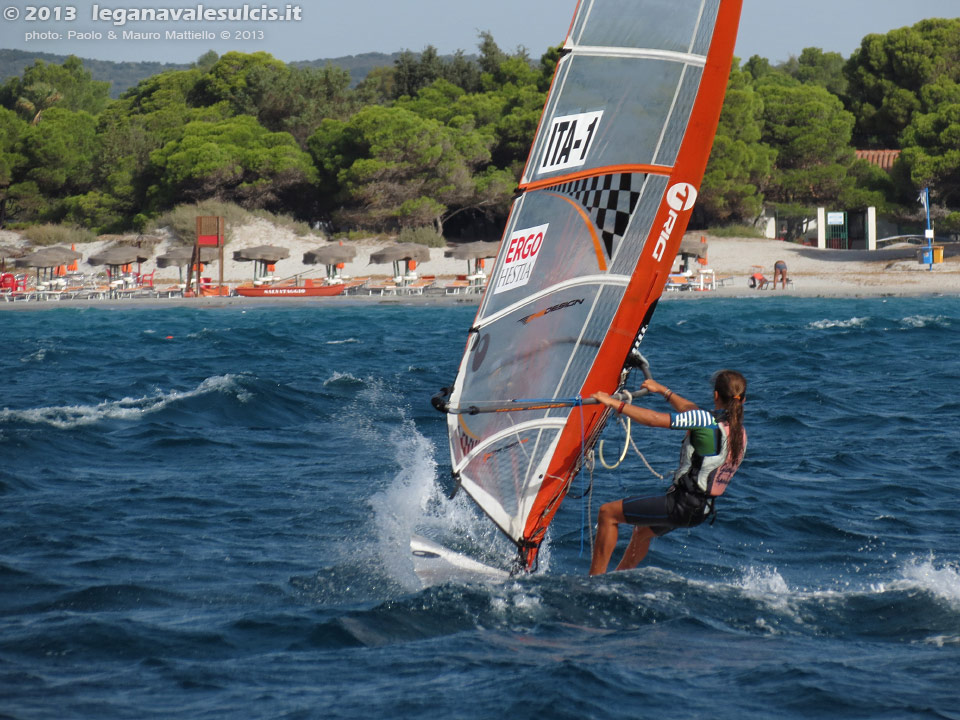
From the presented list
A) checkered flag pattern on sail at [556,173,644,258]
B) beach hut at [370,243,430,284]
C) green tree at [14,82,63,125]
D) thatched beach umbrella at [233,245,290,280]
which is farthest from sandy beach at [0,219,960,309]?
green tree at [14,82,63,125]

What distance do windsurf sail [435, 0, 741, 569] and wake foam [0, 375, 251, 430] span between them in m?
7.28

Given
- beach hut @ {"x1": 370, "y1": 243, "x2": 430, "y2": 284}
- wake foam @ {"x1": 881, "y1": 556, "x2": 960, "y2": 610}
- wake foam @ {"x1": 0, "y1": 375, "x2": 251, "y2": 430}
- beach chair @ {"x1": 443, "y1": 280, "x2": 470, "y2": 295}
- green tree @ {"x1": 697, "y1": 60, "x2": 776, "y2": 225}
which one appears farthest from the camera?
green tree @ {"x1": 697, "y1": 60, "x2": 776, "y2": 225}

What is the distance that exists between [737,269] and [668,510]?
34.0 meters

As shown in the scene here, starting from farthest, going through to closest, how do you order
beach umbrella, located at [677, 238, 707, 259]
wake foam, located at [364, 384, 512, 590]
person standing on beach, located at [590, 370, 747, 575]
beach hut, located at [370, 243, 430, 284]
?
beach hut, located at [370, 243, 430, 284], beach umbrella, located at [677, 238, 707, 259], wake foam, located at [364, 384, 512, 590], person standing on beach, located at [590, 370, 747, 575]

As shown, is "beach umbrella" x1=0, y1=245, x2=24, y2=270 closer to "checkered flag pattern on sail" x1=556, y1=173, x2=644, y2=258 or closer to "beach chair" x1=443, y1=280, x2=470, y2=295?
"beach chair" x1=443, y1=280, x2=470, y2=295

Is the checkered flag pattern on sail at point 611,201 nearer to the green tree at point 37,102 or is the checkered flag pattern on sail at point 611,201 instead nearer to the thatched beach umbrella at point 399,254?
the thatched beach umbrella at point 399,254

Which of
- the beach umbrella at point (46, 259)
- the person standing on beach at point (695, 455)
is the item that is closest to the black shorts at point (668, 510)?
the person standing on beach at point (695, 455)

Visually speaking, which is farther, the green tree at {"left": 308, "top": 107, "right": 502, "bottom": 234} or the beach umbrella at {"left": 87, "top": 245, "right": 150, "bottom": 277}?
the green tree at {"left": 308, "top": 107, "right": 502, "bottom": 234}

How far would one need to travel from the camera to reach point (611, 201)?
5.73 m

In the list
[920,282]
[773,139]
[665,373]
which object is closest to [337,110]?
[773,139]

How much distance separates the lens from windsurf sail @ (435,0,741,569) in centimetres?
553

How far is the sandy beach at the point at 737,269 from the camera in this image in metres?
32.4

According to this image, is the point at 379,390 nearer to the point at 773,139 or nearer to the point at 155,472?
the point at 155,472

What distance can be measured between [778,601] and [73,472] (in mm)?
6421
